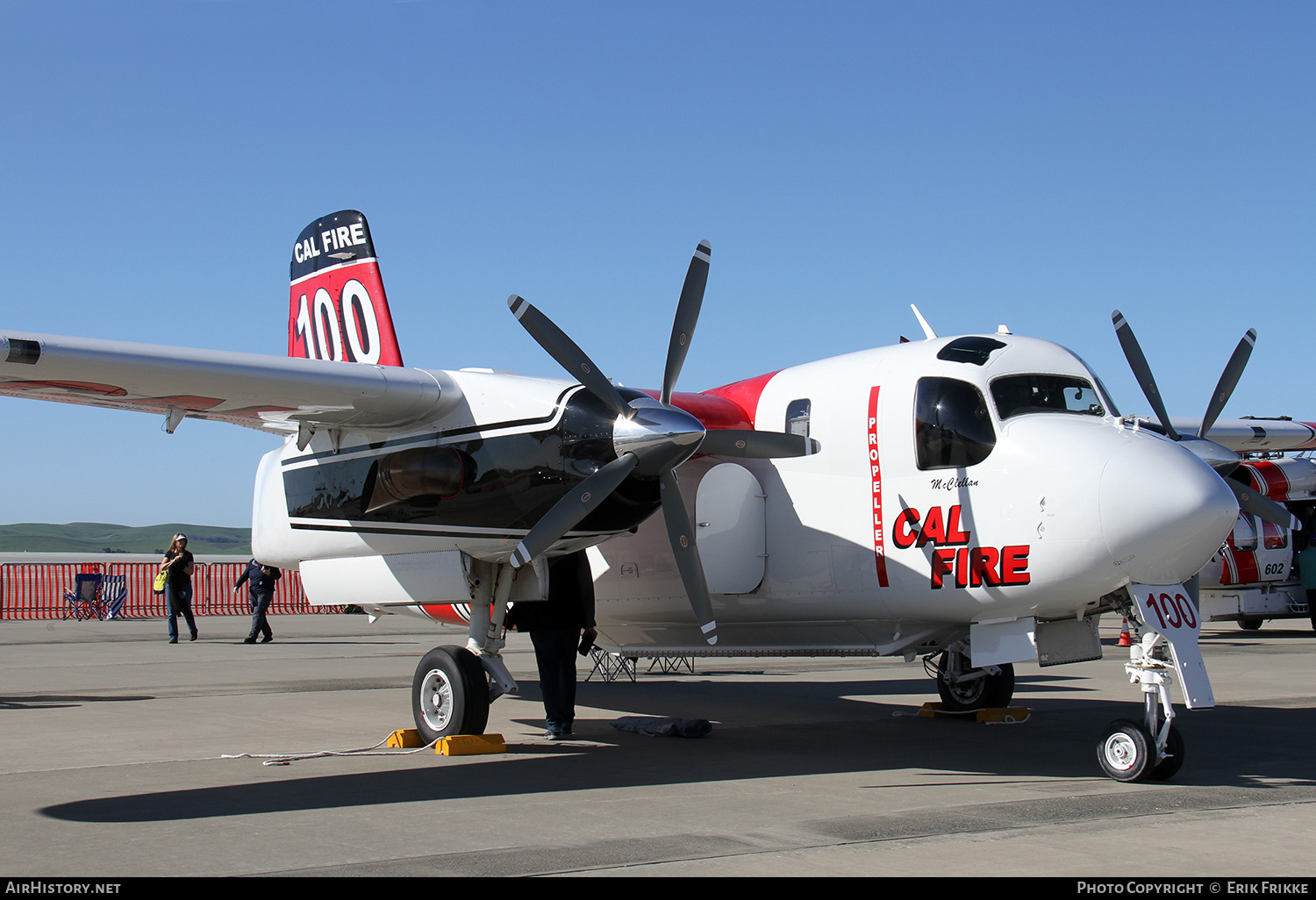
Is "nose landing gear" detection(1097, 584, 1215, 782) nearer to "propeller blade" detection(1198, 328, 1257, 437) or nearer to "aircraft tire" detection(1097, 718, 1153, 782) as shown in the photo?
"aircraft tire" detection(1097, 718, 1153, 782)

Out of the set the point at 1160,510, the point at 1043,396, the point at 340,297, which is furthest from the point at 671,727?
the point at 340,297

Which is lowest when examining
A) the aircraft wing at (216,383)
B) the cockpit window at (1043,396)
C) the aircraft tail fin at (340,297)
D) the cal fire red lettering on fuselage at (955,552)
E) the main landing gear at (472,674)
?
the main landing gear at (472,674)

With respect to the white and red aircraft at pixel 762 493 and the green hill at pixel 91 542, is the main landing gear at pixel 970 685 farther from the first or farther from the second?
the green hill at pixel 91 542

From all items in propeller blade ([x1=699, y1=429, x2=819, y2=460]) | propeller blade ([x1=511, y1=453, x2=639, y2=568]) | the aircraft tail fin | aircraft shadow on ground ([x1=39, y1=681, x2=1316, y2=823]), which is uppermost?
the aircraft tail fin

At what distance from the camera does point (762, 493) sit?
1104 centimetres

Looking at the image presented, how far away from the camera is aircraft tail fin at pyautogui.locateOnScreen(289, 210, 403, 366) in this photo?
41.2 ft

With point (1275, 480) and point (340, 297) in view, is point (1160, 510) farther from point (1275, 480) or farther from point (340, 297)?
point (1275, 480)

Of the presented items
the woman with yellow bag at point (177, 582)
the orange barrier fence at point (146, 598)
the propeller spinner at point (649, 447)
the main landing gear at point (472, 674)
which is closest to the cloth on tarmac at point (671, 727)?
the propeller spinner at point (649, 447)

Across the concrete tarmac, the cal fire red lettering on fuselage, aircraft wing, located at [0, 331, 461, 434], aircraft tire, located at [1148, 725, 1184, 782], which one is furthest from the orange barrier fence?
aircraft tire, located at [1148, 725, 1184, 782]

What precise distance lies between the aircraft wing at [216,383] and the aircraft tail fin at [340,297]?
6.57 ft

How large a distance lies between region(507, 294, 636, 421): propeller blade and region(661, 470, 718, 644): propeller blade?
822 mm

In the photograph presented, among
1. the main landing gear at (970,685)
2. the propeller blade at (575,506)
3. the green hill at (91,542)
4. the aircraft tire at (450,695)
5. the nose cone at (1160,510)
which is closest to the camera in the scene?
the nose cone at (1160,510)

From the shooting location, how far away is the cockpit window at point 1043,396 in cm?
948

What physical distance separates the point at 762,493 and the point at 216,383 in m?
4.89
